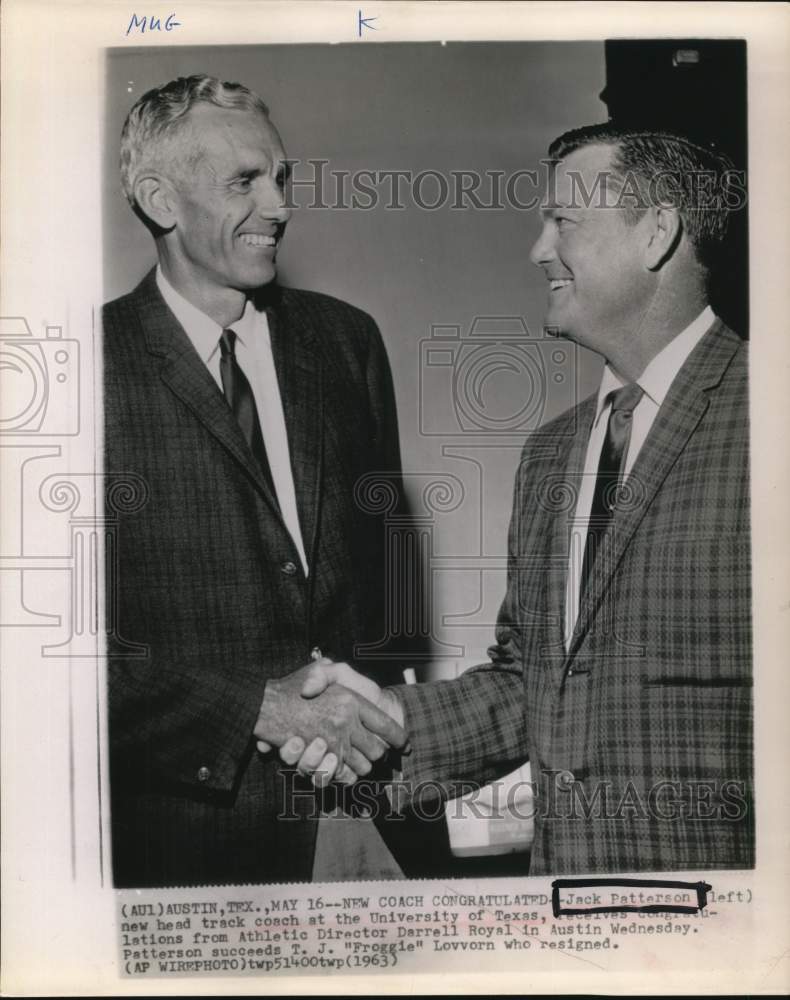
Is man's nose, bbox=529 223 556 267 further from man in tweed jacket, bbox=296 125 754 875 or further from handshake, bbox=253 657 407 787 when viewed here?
handshake, bbox=253 657 407 787

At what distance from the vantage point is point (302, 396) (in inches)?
94.6

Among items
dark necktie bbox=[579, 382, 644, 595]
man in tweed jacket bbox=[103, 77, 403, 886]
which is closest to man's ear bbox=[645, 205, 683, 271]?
dark necktie bbox=[579, 382, 644, 595]

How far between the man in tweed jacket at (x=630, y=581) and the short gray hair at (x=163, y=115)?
2.57ft

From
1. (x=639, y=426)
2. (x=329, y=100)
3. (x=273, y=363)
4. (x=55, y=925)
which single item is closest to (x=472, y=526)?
(x=639, y=426)

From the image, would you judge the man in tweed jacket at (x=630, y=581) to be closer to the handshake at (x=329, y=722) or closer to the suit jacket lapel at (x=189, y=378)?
the handshake at (x=329, y=722)

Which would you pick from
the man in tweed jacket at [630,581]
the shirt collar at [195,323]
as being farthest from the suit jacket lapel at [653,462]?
the shirt collar at [195,323]

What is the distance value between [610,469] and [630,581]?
26cm

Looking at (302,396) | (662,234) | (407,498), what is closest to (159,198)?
(302,396)

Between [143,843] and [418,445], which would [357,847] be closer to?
[143,843]

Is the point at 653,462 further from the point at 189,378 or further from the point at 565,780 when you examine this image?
the point at 189,378

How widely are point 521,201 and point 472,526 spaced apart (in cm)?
77

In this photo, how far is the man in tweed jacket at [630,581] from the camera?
7.68 feet

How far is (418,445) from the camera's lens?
94.7 inches

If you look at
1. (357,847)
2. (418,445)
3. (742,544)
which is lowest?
(357,847)
